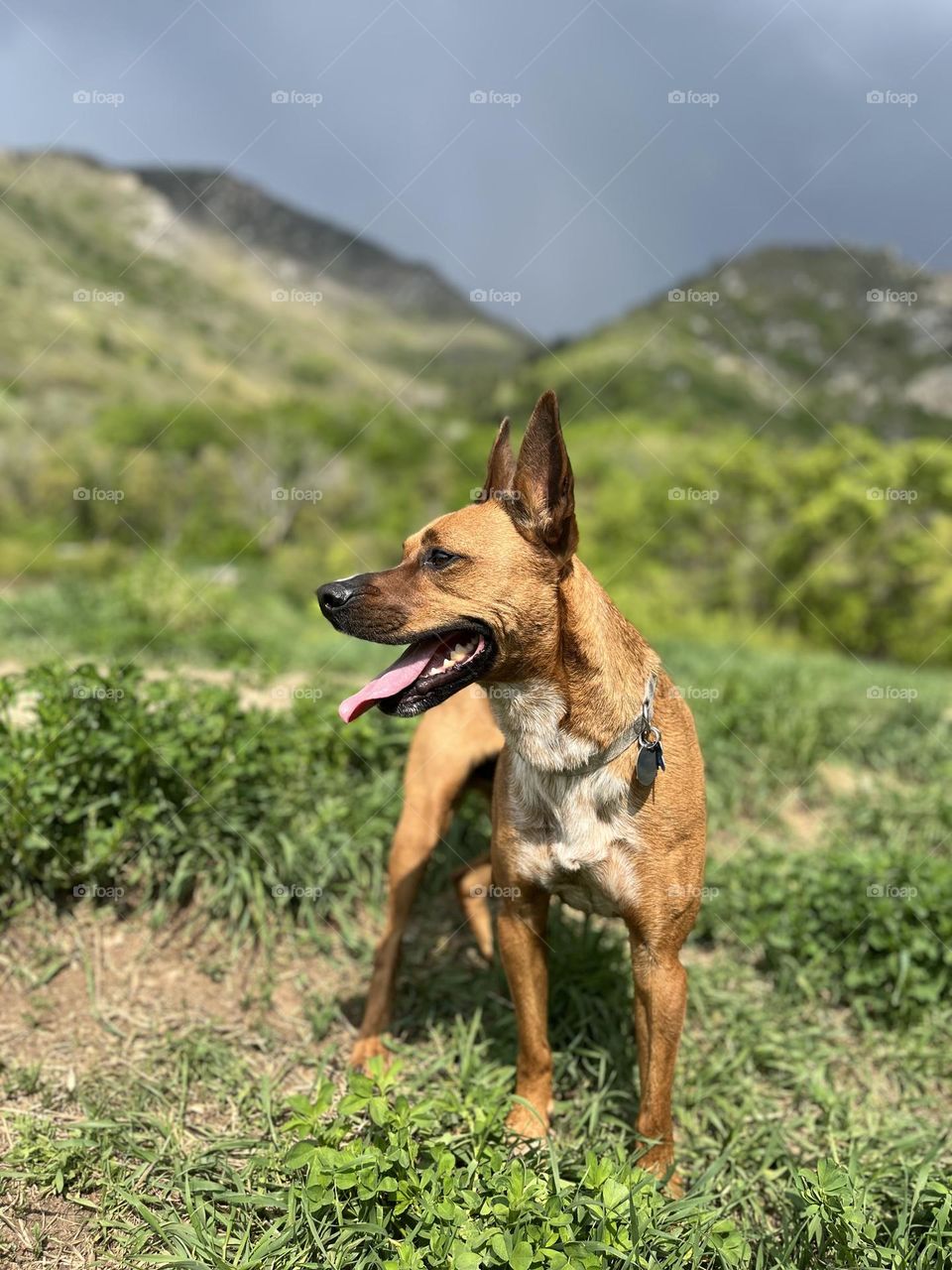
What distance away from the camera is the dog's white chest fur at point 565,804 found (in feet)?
8.84

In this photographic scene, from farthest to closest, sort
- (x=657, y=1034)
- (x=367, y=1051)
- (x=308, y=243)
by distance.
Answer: (x=308, y=243) < (x=367, y=1051) < (x=657, y=1034)

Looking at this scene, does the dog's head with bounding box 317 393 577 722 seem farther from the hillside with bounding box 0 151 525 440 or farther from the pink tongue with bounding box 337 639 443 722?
the hillside with bounding box 0 151 525 440

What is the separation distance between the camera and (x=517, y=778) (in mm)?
2832

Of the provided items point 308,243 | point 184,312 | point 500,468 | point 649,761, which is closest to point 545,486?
point 500,468

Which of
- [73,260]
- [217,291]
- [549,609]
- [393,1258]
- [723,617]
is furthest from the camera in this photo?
[217,291]

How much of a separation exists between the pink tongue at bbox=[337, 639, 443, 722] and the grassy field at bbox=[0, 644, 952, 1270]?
1.08 m

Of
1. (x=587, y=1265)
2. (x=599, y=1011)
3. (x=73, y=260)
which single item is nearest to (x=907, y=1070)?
(x=599, y=1011)

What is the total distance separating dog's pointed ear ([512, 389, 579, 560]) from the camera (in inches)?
97.2

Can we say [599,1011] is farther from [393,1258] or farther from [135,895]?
[135,895]

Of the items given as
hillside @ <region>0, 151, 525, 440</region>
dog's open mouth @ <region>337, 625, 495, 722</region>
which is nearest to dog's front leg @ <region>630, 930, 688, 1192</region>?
dog's open mouth @ <region>337, 625, 495, 722</region>

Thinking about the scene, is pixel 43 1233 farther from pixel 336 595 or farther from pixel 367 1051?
pixel 336 595

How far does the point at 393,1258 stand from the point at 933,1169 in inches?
68.3

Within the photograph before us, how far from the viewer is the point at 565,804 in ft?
9.00

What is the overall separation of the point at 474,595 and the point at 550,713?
419 millimetres
